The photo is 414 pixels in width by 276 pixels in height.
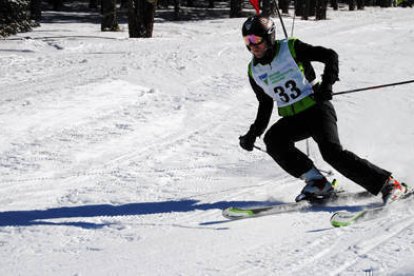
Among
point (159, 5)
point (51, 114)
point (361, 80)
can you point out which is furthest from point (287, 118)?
point (159, 5)

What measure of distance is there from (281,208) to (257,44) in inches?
55.1

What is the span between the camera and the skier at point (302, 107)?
4.72 metres

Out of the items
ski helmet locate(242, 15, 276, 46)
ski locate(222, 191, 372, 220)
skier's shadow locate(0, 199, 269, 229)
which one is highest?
ski helmet locate(242, 15, 276, 46)

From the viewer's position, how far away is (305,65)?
16.2 feet

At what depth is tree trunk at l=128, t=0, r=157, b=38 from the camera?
16797 mm

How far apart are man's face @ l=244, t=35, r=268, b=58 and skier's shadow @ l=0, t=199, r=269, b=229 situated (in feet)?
4.45

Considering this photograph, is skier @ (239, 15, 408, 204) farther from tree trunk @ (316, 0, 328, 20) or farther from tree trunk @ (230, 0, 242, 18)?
tree trunk @ (230, 0, 242, 18)

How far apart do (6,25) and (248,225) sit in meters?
14.1

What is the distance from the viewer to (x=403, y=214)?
15.1 ft

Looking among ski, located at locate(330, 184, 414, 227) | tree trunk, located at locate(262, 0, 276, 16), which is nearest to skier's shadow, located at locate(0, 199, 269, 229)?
ski, located at locate(330, 184, 414, 227)

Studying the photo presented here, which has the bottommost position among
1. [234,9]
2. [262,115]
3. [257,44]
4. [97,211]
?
[97,211]

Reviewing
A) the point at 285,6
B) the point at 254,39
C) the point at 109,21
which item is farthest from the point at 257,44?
the point at 285,6

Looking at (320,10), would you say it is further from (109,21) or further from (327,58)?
(327,58)

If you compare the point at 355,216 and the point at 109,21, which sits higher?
the point at 109,21
